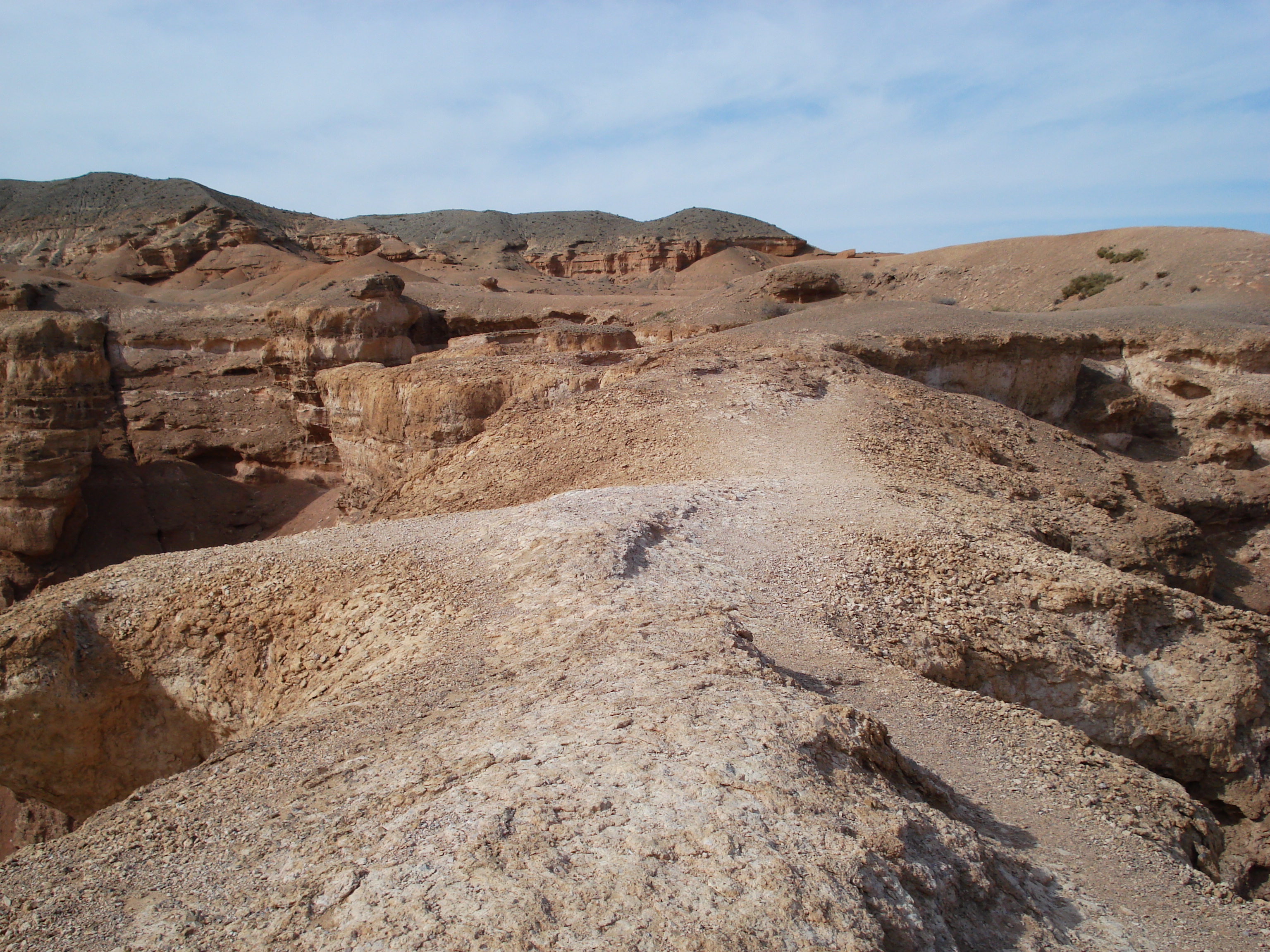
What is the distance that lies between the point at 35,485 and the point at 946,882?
1549 cm

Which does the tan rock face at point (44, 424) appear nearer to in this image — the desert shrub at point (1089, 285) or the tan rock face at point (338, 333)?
the tan rock face at point (338, 333)

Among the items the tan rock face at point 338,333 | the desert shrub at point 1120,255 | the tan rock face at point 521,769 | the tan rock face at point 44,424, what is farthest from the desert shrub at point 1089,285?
the tan rock face at point 44,424

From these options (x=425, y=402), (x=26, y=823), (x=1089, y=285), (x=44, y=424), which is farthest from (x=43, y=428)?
(x=1089, y=285)

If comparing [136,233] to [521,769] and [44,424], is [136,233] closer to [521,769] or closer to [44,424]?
[44,424]

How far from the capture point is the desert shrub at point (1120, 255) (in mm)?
25100

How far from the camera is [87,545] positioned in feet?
47.5

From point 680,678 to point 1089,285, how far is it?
26.3 metres

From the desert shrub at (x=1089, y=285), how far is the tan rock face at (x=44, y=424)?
25645mm

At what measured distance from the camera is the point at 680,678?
346 centimetres

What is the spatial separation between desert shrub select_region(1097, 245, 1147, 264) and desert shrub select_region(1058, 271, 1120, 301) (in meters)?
0.72

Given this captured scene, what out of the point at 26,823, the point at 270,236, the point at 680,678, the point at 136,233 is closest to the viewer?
the point at 680,678

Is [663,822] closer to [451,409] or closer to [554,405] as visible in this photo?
[554,405]

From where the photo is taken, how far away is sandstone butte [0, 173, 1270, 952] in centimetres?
238

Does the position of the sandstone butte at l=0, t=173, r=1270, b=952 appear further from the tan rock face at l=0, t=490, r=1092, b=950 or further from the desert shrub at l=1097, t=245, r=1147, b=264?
the desert shrub at l=1097, t=245, r=1147, b=264
